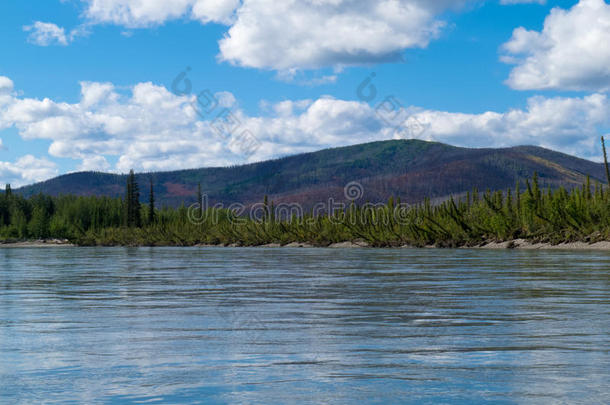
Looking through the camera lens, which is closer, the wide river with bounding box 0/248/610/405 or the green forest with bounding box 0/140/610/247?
the wide river with bounding box 0/248/610/405

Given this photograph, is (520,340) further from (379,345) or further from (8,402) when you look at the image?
(8,402)

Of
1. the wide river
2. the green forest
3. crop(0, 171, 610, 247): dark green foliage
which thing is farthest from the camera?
the green forest

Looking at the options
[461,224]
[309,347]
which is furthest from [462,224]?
[309,347]

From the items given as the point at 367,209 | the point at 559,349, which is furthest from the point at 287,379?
the point at 367,209

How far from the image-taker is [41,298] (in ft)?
82.8

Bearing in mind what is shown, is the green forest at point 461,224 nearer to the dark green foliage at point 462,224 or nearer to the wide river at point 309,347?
the dark green foliage at point 462,224

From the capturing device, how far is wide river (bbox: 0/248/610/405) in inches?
394

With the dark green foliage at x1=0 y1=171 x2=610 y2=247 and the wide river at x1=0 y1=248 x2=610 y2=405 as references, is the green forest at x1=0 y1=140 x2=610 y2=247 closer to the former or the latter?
the dark green foliage at x1=0 y1=171 x2=610 y2=247

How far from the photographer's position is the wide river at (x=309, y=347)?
1000 centimetres

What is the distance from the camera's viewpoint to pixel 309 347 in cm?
1373

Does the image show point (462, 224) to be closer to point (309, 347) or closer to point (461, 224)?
point (461, 224)

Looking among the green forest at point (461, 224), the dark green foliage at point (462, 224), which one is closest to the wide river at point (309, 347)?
the green forest at point (461, 224)

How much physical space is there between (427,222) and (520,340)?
100967mm

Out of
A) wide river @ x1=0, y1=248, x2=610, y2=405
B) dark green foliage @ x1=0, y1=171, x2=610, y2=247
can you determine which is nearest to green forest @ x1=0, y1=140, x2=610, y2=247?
dark green foliage @ x1=0, y1=171, x2=610, y2=247
